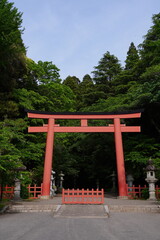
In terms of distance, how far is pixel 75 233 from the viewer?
5.54m

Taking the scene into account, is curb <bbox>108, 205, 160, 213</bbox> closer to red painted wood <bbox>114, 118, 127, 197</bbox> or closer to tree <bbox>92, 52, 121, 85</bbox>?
red painted wood <bbox>114, 118, 127, 197</bbox>

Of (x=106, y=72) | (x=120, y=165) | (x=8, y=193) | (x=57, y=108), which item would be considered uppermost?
(x=106, y=72)

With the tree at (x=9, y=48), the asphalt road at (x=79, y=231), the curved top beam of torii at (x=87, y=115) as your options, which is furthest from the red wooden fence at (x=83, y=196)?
the tree at (x=9, y=48)

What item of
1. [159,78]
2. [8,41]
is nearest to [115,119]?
[159,78]

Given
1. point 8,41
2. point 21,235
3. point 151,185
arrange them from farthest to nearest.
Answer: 1. point 8,41
2. point 151,185
3. point 21,235

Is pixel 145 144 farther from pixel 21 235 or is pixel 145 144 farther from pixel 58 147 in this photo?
pixel 21 235

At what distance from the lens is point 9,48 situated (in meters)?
16.2

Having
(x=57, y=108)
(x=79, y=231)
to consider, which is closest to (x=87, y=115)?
(x=57, y=108)

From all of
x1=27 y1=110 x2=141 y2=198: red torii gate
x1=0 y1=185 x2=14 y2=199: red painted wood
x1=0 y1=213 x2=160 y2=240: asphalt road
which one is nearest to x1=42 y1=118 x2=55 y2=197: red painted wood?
x1=27 y1=110 x2=141 y2=198: red torii gate

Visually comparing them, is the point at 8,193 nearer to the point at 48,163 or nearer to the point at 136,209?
the point at 48,163

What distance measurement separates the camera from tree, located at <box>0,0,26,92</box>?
15117 mm

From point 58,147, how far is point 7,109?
20.9ft

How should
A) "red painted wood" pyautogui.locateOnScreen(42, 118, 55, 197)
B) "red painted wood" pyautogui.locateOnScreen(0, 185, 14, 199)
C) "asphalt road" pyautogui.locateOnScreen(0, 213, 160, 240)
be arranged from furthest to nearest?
1. "red painted wood" pyautogui.locateOnScreen(42, 118, 55, 197)
2. "red painted wood" pyautogui.locateOnScreen(0, 185, 14, 199)
3. "asphalt road" pyautogui.locateOnScreen(0, 213, 160, 240)

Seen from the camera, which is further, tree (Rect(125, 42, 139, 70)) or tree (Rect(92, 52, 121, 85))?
tree (Rect(92, 52, 121, 85))
